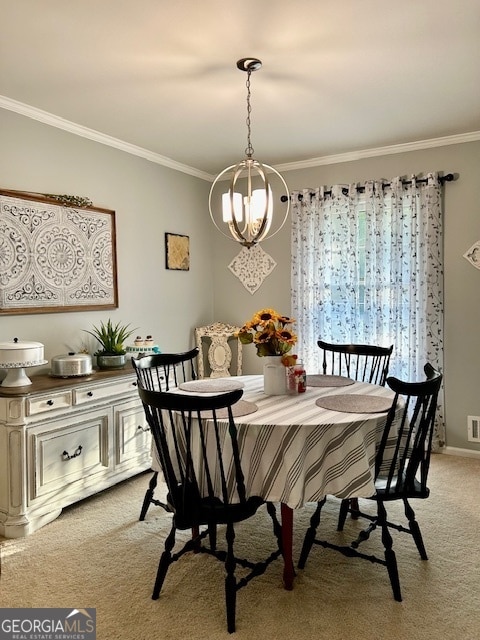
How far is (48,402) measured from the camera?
2857 mm

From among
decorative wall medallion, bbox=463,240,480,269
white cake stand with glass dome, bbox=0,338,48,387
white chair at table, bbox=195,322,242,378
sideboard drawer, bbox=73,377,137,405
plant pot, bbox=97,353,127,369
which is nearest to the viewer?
white cake stand with glass dome, bbox=0,338,48,387

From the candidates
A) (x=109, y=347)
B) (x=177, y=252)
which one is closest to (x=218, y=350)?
(x=177, y=252)

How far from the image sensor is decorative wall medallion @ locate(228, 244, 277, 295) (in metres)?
4.88

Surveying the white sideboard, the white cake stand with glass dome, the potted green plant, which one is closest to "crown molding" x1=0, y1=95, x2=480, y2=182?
the potted green plant

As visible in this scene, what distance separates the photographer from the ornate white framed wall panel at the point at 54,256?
3.14m

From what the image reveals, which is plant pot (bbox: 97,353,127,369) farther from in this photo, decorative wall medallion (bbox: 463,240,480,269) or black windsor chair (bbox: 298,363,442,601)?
decorative wall medallion (bbox: 463,240,480,269)

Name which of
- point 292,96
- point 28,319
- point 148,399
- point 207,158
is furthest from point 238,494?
A: point 207,158

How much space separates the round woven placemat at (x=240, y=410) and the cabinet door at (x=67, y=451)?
1.19m

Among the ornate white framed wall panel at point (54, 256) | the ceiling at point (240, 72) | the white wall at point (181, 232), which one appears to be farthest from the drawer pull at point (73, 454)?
the ceiling at point (240, 72)

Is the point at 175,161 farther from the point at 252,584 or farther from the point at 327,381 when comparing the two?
the point at 252,584

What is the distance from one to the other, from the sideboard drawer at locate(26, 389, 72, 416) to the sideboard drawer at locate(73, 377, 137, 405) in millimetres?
61

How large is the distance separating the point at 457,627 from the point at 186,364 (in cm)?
330

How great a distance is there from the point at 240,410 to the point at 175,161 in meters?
3.02

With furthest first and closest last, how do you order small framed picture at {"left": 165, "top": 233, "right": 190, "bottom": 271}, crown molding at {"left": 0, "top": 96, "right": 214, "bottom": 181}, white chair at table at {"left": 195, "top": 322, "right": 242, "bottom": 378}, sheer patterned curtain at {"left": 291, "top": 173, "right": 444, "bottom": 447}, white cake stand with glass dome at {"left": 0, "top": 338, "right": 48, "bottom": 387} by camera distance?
white chair at table at {"left": 195, "top": 322, "right": 242, "bottom": 378}
small framed picture at {"left": 165, "top": 233, "right": 190, "bottom": 271}
sheer patterned curtain at {"left": 291, "top": 173, "right": 444, "bottom": 447}
crown molding at {"left": 0, "top": 96, "right": 214, "bottom": 181}
white cake stand with glass dome at {"left": 0, "top": 338, "right": 48, "bottom": 387}
